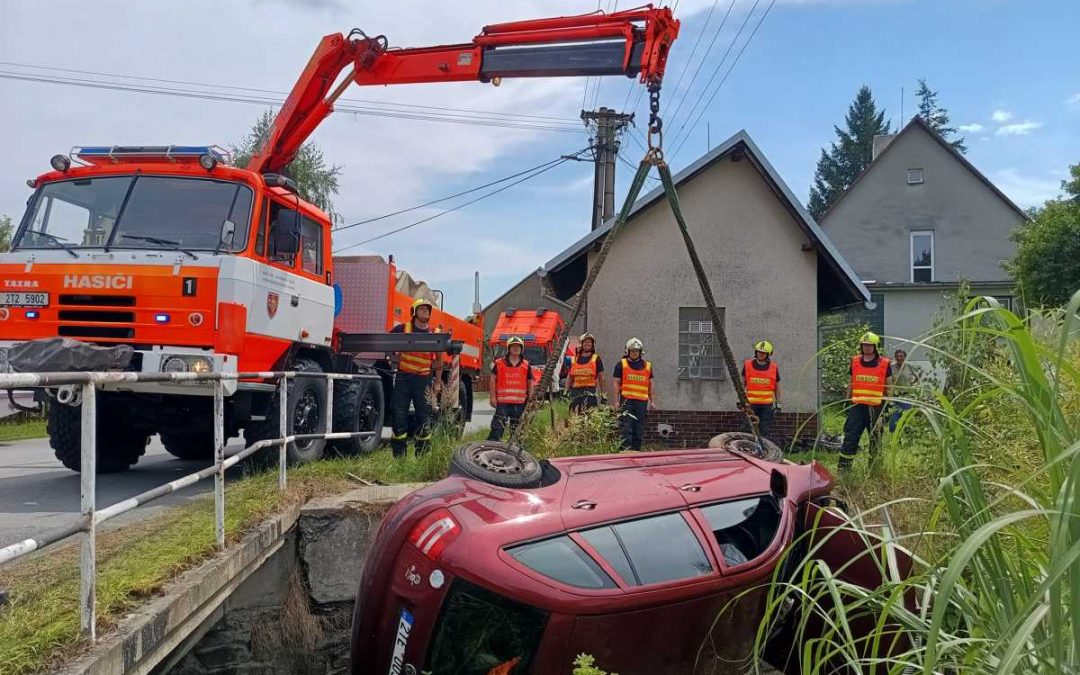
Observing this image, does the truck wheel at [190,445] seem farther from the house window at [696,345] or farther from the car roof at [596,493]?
the house window at [696,345]

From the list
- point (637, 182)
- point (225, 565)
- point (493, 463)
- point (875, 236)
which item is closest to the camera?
point (493, 463)

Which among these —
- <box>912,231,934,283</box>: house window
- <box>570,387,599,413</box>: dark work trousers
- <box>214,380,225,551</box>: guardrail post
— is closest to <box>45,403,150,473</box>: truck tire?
<box>214,380,225,551</box>: guardrail post

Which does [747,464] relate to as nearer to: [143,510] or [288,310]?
[143,510]

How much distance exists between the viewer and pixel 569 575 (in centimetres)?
302

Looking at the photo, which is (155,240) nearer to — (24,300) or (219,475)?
(24,300)

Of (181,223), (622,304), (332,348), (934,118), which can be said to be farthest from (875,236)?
(934,118)

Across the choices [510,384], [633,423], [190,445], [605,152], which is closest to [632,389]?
[633,423]

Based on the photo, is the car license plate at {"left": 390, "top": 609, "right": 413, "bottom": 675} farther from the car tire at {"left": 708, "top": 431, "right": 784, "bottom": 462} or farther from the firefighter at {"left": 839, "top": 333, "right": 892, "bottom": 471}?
the firefighter at {"left": 839, "top": 333, "right": 892, "bottom": 471}

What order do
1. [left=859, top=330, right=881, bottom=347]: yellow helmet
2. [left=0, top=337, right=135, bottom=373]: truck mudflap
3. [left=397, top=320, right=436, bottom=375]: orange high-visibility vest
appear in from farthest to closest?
1. [left=397, top=320, right=436, bottom=375]: orange high-visibility vest
2. [left=859, top=330, right=881, bottom=347]: yellow helmet
3. [left=0, top=337, right=135, bottom=373]: truck mudflap

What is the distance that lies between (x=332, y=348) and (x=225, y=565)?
193 inches

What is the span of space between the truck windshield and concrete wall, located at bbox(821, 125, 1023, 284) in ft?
74.2

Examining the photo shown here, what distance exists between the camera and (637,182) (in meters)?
5.07

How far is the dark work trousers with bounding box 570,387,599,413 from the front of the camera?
28.5ft

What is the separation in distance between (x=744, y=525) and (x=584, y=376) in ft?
18.1
